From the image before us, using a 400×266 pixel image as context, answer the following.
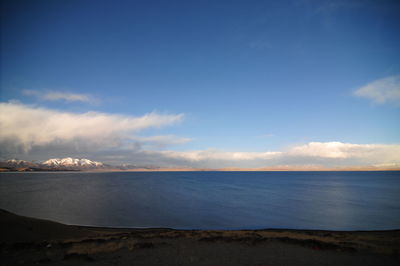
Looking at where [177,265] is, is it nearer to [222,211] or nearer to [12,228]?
[12,228]

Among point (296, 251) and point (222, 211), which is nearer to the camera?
point (296, 251)

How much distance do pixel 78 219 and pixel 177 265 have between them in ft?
103

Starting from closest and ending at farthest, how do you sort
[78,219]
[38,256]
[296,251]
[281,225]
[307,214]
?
[38,256] < [296,251] < [281,225] < [78,219] < [307,214]

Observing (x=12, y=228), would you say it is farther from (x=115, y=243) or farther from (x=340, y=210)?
(x=340, y=210)

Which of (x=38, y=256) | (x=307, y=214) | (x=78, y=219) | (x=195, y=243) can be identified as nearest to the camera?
(x=38, y=256)

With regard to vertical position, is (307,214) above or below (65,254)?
below

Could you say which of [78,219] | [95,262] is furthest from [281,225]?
[78,219]

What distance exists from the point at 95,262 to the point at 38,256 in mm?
4057

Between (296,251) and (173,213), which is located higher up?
(296,251)

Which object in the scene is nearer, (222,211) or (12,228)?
(12,228)

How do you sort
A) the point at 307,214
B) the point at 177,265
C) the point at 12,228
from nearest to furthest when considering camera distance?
1. the point at 177,265
2. the point at 12,228
3. the point at 307,214

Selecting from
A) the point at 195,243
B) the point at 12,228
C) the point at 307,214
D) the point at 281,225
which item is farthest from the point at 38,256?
the point at 307,214

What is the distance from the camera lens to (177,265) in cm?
1193

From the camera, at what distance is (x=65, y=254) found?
45.1 ft
